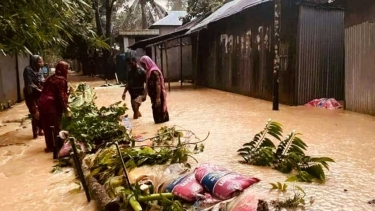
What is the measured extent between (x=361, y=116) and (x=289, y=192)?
5503 millimetres

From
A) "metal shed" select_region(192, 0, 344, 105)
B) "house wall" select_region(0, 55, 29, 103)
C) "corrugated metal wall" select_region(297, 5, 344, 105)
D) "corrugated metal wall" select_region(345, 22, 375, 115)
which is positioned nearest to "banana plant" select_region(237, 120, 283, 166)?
"corrugated metal wall" select_region(345, 22, 375, 115)

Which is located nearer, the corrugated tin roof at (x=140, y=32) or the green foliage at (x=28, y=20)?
the green foliage at (x=28, y=20)

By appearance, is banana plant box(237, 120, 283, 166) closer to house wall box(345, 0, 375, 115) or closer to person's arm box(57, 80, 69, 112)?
person's arm box(57, 80, 69, 112)

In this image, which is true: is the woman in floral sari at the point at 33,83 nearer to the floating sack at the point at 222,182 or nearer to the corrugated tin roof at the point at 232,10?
the floating sack at the point at 222,182

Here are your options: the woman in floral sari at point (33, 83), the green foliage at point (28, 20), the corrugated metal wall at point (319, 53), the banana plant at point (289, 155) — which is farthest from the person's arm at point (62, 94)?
the corrugated metal wall at point (319, 53)

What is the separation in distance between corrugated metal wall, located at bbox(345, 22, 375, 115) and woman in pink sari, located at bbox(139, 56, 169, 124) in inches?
174

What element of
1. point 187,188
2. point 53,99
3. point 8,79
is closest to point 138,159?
point 187,188

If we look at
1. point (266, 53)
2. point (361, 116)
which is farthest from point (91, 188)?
point (266, 53)

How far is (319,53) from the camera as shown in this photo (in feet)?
33.5

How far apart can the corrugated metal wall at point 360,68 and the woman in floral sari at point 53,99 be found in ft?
20.7

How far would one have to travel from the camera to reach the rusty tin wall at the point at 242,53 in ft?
39.2

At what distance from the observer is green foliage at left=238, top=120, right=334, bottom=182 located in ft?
12.9

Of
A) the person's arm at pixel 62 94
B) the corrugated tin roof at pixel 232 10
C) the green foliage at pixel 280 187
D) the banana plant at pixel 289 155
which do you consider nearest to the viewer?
the green foliage at pixel 280 187

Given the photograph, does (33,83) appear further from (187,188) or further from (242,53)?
(242,53)
